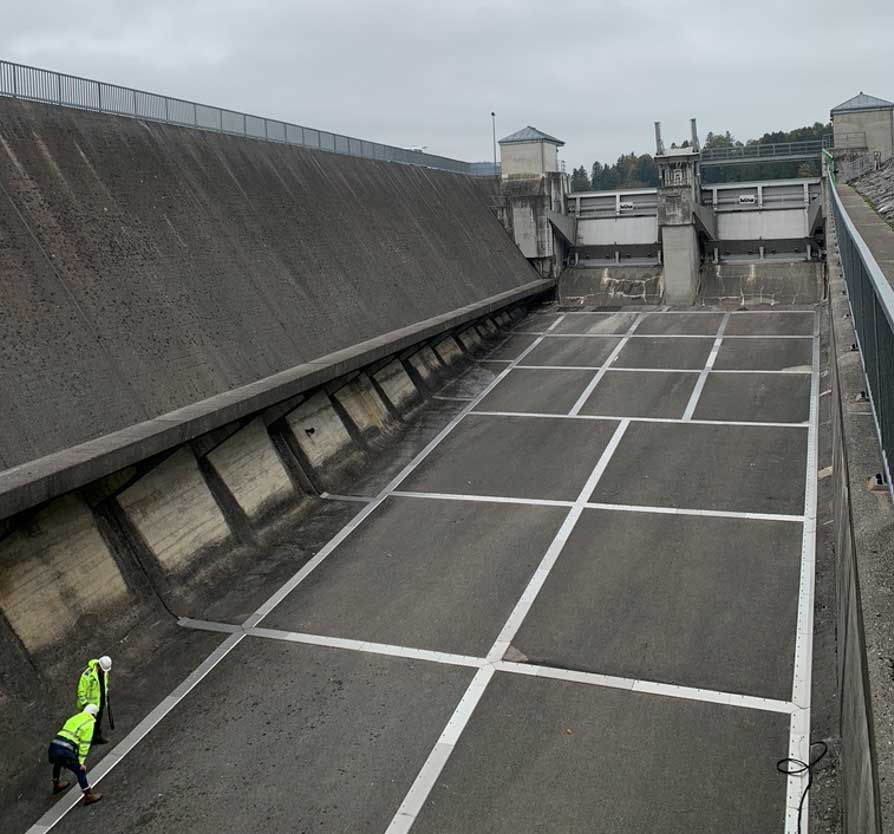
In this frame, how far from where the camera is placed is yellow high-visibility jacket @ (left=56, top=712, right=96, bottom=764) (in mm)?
8250

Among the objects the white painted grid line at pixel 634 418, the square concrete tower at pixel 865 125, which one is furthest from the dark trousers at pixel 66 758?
the square concrete tower at pixel 865 125

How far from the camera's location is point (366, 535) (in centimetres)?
1470

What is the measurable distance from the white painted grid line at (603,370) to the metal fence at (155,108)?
1072cm

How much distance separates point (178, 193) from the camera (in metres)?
16.8

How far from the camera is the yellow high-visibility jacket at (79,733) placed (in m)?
8.25

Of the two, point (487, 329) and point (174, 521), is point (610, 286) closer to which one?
point (487, 329)

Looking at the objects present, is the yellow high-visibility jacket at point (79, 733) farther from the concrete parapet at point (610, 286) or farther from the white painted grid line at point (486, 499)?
the concrete parapet at point (610, 286)

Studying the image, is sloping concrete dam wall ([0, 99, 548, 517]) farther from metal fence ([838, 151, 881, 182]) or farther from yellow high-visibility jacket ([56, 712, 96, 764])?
metal fence ([838, 151, 881, 182])

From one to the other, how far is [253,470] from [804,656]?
9488 mm

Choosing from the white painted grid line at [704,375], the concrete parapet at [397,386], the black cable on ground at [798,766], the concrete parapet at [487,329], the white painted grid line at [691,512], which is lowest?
the black cable on ground at [798,766]

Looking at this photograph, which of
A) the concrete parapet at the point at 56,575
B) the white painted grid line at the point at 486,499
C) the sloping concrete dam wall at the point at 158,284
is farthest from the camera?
the white painted grid line at the point at 486,499

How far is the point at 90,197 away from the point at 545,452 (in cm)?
1041

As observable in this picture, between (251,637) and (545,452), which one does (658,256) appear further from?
(251,637)

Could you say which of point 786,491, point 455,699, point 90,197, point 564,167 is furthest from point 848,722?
point 564,167
